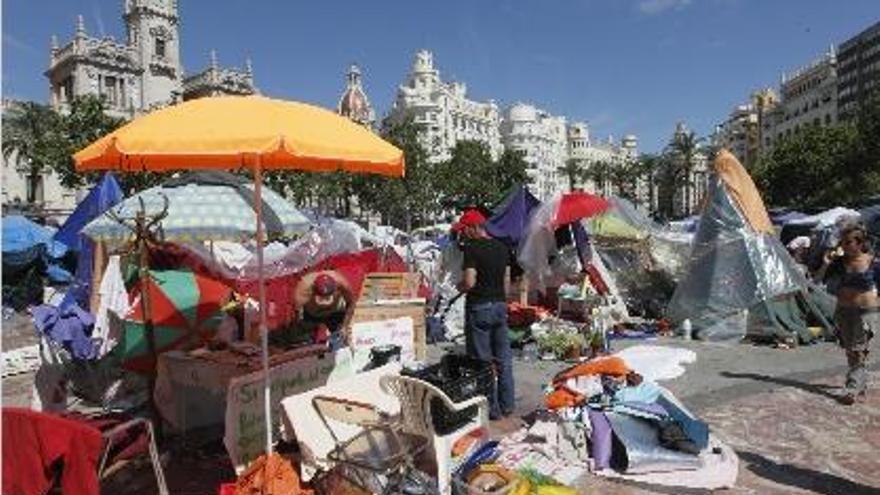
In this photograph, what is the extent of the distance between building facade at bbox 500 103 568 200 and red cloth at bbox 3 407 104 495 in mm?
141862

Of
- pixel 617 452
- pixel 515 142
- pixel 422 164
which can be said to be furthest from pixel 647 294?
pixel 515 142

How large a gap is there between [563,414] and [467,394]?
132cm

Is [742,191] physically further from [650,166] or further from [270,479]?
[650,166]

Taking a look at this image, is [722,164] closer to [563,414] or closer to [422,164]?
[563,414]

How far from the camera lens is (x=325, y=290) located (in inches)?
282

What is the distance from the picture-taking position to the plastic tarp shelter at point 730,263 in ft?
39.6

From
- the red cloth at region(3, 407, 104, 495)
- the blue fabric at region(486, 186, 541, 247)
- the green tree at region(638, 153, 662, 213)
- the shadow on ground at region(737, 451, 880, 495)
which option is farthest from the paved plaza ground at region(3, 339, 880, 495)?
the green tree at region(638, 153, 662, 213)

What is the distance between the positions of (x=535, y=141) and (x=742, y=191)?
144106 millimetres

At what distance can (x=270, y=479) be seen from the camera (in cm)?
518

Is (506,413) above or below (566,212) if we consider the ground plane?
below

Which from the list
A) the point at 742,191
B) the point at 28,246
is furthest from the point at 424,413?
the point at 28,246

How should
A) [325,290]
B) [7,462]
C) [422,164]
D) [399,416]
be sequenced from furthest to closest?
[422,164] < [325,290] < [399,416] < [7,462]

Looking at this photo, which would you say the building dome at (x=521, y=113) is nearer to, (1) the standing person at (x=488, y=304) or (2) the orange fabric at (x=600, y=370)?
(1) the standing person at (x=488, y=304)

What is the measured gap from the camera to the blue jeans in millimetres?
7254
